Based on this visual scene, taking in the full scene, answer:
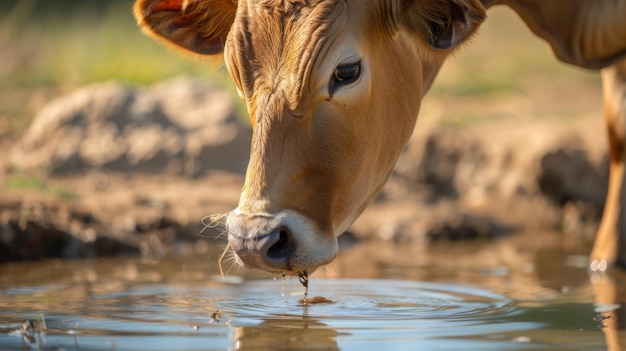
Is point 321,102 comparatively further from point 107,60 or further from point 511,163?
point 107,60

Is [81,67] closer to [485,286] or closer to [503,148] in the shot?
[503,148]

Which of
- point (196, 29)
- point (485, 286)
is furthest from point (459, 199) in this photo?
point (196, 29)

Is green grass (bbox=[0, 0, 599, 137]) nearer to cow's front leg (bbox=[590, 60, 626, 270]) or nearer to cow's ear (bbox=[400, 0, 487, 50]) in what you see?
cow's front leg (bbox=[590, 60, 626, 270])

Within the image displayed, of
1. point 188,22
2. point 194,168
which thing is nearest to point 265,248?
point 188,22

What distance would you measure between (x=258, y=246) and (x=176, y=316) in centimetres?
93

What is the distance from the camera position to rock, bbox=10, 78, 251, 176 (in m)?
9.80

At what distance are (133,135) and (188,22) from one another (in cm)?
412

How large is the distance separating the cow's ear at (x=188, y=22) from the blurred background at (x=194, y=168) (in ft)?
6.00

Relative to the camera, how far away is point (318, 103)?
16.6 ft

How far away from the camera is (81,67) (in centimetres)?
1304

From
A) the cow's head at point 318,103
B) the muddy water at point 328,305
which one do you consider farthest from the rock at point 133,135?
the cow's head at point 318,103

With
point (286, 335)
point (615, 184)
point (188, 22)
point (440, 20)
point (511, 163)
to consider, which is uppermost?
point (188, 22)

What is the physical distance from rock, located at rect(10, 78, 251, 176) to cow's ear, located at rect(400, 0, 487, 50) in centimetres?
474

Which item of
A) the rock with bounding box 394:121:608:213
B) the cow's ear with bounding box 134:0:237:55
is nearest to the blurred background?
the rock with bounding box 394:121:608:213
